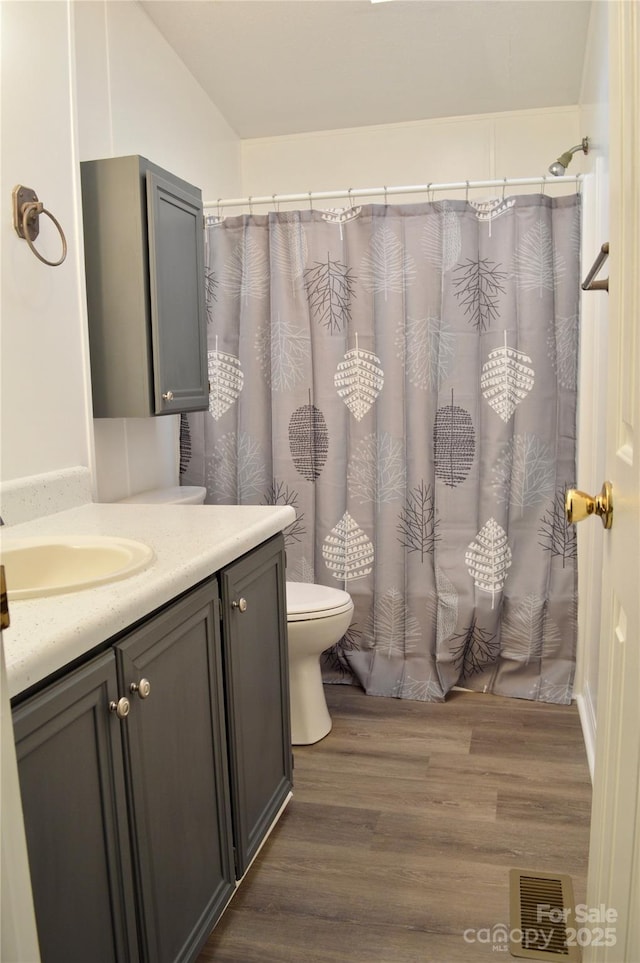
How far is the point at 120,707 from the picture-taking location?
121 cm

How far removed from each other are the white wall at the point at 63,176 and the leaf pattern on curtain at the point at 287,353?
51cm

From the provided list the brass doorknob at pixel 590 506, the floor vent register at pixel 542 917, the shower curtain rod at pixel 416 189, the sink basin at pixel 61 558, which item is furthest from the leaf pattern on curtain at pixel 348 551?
the brass doorknob at pixel 590 506

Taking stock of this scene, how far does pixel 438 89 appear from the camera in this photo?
125 inches

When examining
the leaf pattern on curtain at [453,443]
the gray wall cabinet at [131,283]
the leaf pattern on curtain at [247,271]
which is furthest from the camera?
the leaf pattern on curtain at [247,271]

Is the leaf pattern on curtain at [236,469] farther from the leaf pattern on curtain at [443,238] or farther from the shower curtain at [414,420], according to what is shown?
the leaf pattern on curtain at [443,238]

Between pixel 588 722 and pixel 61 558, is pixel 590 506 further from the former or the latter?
pixel 588 722

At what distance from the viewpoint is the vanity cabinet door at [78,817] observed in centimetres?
102

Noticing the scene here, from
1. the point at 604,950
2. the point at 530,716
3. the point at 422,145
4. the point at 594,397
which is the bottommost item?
the point at 530,716

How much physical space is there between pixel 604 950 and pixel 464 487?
1903mm

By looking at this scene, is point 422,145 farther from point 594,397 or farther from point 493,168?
point 594,397

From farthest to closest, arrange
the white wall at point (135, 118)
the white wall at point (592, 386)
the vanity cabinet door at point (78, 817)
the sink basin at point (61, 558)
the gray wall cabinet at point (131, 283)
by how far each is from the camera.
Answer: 1. the white wall at point (592, 386)
2. the white wall at point (135, 118)
3. the gray wall cabinet at point (131, 283)
4. the sink basin at point (61, 558)
5. the vanity cabinet door at point (78, 817)

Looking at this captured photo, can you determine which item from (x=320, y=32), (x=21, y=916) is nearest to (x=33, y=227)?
(x=320, y=32)

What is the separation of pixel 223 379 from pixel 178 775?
1839 millimetres

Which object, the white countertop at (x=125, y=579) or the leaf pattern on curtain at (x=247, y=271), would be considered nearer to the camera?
the white countertop at (x=125, y=579)
